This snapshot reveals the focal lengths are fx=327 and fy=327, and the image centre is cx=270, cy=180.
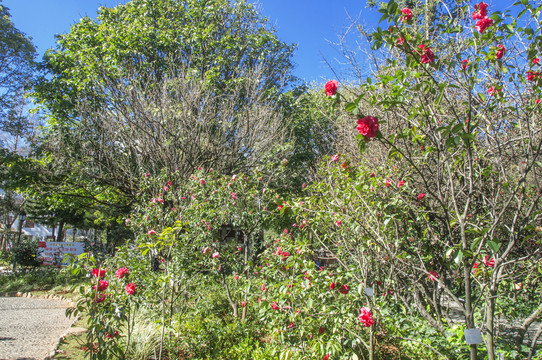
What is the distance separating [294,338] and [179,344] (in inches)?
65.4

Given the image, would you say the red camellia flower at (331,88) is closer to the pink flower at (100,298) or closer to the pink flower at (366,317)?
the pink flower at (366,317)

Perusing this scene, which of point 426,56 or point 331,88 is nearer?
point 331,88

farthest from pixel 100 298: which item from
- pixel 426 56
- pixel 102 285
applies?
pixel 426 56

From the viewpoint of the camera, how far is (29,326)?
5.79 m

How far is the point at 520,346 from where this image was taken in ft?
9.82

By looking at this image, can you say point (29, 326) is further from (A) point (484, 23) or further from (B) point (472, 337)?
(A) point (484, 23)

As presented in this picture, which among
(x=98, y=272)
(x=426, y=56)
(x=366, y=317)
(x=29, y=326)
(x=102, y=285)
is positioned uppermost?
(x=426, y=56)

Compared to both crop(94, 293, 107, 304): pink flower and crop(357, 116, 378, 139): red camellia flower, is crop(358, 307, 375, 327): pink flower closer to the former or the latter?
crop(357, 116, 378, 139): red camellia flower

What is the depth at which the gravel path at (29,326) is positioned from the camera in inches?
167

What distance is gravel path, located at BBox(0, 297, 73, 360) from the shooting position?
4.24 m

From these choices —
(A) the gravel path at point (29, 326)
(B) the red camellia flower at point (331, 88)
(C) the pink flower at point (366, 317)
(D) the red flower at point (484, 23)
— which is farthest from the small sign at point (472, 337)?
(A) the gravel path at point (29, 326)

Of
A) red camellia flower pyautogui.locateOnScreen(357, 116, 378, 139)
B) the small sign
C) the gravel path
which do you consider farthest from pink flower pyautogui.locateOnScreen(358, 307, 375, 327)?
the gravel path

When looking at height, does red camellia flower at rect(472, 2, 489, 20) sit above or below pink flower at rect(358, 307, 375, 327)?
above

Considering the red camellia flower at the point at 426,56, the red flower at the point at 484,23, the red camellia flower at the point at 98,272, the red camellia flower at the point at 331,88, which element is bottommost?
the red camellia flower at the point at 98,272
